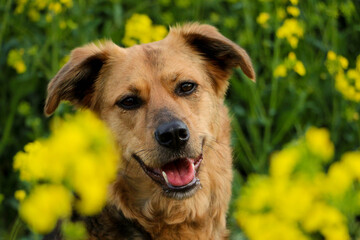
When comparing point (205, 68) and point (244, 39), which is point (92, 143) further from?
point (244, 39)

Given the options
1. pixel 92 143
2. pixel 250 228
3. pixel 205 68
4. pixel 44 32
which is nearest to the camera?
pixel 92 143

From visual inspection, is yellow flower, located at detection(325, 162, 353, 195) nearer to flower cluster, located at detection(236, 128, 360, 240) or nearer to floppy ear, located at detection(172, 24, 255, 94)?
flower cluster, located at detection(236, 128, 360, 240)

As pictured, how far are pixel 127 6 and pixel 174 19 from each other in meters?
0.55

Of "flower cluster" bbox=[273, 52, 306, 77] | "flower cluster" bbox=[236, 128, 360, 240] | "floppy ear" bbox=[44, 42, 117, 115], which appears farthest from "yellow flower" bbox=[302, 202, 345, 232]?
"flower cluster" bbox=[273, 52, 306, 77]

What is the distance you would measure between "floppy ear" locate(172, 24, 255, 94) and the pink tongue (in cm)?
70

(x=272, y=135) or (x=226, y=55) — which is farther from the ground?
(x=226, y=55)

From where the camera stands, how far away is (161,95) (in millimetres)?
3051

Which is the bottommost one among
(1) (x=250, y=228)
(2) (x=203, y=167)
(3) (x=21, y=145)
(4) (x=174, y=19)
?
(3) (x=21, y=145)

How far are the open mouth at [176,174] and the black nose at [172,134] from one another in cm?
15

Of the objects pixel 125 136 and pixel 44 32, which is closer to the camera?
pixel 125 136

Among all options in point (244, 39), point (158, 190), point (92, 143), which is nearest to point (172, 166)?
point (158, 190)

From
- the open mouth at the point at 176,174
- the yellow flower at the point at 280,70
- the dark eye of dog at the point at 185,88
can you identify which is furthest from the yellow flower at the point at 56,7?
the yellow flower at the point at 280,70

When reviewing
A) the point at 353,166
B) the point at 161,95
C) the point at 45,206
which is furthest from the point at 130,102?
the point at 45,206

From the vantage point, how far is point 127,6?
551 cm
